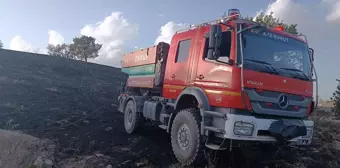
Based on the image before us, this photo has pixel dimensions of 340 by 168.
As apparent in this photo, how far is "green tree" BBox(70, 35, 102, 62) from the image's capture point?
45.5m

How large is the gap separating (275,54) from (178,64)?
88.0 inches

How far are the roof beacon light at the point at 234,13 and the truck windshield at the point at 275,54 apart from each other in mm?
490

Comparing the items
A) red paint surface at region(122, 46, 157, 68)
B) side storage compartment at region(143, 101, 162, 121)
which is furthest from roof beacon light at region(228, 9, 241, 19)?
side storage compartment at region(143, 101, 162, 121)

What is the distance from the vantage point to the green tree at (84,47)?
45469mm

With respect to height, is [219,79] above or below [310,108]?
above

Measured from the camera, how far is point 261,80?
16.3ft

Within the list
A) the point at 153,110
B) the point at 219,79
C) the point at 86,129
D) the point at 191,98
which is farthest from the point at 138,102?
the point at 219,79

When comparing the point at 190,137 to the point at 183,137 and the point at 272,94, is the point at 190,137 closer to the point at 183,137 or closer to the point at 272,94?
the point at 183,137

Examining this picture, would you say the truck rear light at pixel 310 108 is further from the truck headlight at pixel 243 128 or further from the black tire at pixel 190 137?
the black tire at pixel 190 137

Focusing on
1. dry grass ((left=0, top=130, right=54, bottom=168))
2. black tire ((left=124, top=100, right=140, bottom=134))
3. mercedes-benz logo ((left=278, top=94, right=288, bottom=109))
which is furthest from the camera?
black tire ((left=124, top=100, right=140, bottom=134))

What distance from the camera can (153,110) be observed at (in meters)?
7.61

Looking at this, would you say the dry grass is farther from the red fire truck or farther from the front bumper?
the front bumper

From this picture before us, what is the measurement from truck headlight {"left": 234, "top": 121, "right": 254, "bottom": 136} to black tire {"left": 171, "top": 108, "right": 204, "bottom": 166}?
2.91 ft

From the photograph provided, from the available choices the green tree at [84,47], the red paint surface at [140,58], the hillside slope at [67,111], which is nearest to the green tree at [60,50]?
the green tree at [84,47]
